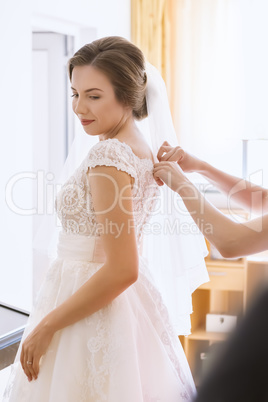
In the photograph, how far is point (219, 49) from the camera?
3490 mm

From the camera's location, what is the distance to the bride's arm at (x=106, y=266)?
1.22 m

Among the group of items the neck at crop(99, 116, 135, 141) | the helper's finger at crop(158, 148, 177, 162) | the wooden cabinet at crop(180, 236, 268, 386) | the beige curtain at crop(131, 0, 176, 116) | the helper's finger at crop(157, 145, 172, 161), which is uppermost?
the beige curtain at crop(131, 0, 176, 116)

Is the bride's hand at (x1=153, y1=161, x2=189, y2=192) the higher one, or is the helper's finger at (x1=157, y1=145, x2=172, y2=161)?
the helper's finger at (x1=157, y1=145, x2=172, y2=161)

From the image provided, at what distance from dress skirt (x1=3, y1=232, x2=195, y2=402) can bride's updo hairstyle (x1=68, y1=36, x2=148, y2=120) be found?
0.43m

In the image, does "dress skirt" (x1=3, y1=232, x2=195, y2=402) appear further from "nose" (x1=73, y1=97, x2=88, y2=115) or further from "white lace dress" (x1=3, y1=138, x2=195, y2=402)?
"nose" (x1=73, y1=97, x2=88, y2=115)

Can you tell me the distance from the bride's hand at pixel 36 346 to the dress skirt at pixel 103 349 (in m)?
0.03

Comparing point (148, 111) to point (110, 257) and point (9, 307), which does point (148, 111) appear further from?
point (9, 307)

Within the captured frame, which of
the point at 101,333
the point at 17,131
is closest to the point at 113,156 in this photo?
the point at 101,333

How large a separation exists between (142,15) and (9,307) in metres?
2.56

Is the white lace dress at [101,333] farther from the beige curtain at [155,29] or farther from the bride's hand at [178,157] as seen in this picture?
the beige curtain at [155,29]

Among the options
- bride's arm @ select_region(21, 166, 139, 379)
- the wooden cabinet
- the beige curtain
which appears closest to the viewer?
bride's arm @ select_region(21, 166, 139, 379)

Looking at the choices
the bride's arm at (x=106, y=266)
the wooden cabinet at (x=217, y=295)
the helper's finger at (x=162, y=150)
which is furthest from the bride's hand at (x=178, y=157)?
the wooden cabinet at (x=217, y=295)

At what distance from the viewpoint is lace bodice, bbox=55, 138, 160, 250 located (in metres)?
1.27

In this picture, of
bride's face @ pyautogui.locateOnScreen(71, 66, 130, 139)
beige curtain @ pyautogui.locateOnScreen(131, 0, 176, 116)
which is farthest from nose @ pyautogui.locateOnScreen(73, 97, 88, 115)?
beige curtain @ pyautogui.locateOnScreen(131, 0, 176, 116)
